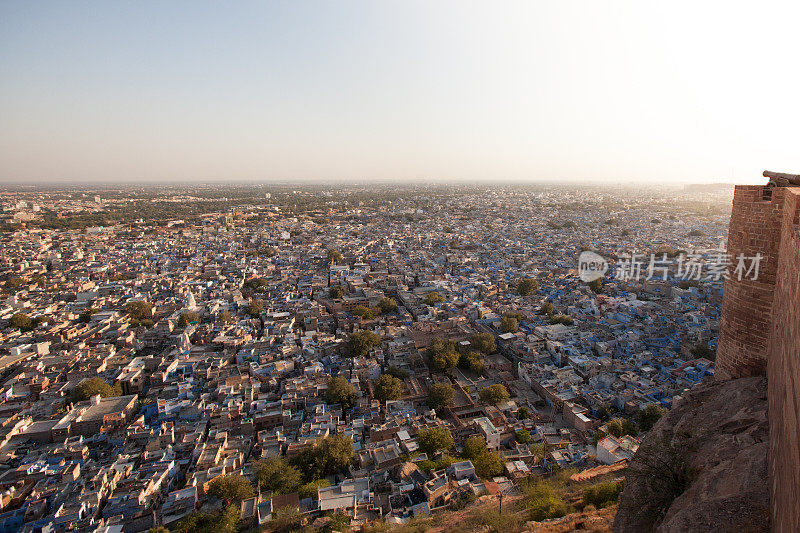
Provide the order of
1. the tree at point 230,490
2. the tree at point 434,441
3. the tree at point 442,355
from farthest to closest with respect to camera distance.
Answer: the tree at point 442,355 < the tree at point 434,441 < the tree at point 230,490

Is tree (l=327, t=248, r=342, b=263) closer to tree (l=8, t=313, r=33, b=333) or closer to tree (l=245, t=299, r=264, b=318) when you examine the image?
tree (l=245, t=299, r=264, b=318)

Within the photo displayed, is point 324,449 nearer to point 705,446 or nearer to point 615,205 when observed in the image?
point 705,446

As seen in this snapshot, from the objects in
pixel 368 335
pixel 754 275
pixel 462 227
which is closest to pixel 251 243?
pixel 462 227

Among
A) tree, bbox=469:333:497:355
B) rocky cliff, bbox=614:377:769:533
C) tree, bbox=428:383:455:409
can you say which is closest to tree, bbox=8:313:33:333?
tree, bbox=428:383:455:409

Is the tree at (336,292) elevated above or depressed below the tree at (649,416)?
above

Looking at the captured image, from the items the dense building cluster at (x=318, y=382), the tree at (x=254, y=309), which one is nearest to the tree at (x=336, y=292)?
the dense building cluster at (x=318, y=382)

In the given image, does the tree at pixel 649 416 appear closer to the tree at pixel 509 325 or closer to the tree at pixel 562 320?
the tree at pixel 509 325
